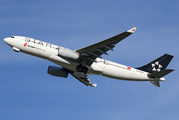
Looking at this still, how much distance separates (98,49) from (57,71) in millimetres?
9924

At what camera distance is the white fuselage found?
3534cm

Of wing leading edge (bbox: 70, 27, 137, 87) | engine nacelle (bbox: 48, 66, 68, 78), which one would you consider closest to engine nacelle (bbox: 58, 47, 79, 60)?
wing leading edge (bbox: 70, 27, 137, 87)

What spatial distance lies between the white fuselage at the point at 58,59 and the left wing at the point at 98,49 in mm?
1367

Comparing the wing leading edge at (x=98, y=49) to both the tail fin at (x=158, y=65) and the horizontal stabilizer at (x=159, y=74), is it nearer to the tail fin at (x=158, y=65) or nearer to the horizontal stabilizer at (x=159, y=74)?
the horizontal stabilizer at (x=159, y=74)

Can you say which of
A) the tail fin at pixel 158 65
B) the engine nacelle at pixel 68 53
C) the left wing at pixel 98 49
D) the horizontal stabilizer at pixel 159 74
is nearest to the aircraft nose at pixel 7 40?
the engine nacelle at pixel 68 53

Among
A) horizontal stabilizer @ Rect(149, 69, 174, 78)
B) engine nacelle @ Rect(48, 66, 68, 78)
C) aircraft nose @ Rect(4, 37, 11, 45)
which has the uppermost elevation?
aircraft nose @ Rect(4, 37, 11, 45)

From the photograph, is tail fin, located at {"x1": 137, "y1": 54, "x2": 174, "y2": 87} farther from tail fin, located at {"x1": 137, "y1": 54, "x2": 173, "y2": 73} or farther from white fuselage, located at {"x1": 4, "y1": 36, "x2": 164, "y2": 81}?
white fuselage, located at {"x1": 4, "y1": 36, "x2": 164, "y2": 81}

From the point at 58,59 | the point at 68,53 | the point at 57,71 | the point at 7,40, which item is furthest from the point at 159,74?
the point at 7,40

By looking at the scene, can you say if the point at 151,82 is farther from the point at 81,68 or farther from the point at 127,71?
the point at 81,68

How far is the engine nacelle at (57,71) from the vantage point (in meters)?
41.4

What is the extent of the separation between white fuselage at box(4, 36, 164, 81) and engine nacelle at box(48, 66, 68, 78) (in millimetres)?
4885

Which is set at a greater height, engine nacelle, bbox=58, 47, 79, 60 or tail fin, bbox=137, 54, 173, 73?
tail fin, bbox=137, 54, 173, 73

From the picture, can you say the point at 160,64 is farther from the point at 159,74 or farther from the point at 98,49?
the point at 98,49

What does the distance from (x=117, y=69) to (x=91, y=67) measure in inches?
161
